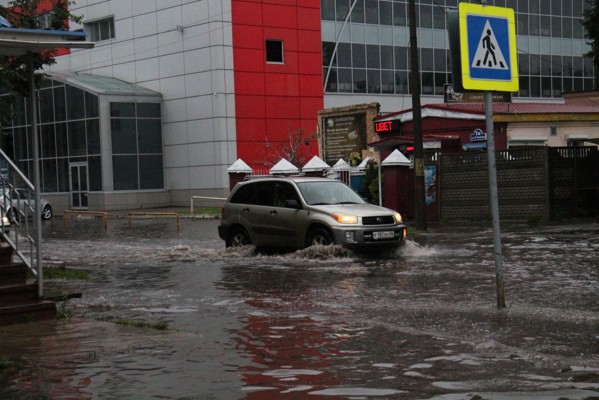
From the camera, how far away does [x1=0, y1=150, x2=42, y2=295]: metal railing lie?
10.7 meters

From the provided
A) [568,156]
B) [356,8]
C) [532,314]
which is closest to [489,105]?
[532,314]

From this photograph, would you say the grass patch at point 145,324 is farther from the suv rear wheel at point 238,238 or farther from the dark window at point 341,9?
the dark window at point 341,9

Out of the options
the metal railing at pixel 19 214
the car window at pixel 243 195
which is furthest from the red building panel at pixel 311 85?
the metal railing at pixel 19 214

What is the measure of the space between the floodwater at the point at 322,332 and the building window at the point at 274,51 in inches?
1357

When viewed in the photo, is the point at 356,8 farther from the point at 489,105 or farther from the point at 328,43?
the point at 489,105

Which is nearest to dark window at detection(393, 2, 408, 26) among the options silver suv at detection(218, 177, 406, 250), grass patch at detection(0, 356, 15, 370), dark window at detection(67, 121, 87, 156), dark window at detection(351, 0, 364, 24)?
dark window at detection(351, 0, 364, 24)

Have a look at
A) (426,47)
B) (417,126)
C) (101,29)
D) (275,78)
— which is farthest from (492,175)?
(426,47)

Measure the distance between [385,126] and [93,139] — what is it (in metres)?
19.8

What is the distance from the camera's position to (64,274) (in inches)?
618

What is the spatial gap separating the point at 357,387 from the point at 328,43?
48135mm

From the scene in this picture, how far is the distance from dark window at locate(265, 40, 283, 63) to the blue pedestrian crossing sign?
4148cm

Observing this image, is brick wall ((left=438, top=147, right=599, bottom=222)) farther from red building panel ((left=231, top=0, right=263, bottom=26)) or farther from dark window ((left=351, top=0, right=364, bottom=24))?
dark window ((left=351, top=0, right=364, bottom=24))

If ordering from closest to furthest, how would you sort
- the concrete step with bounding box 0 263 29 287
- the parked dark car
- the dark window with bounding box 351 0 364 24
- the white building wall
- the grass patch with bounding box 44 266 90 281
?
the concrete step with bounding box 0 263 29 287 → the parked dark car → the grass patch with bounding box 44 266 90 281 → the white building wall → the dark window with bounding box 351 0 364 24

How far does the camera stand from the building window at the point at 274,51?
51.3 m
